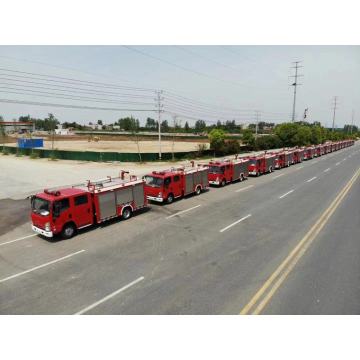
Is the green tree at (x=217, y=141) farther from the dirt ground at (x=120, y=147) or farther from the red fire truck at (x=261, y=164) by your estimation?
the red fire truck at (x=261, y=164)

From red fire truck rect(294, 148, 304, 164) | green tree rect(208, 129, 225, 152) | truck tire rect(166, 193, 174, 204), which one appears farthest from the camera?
green tree rect(208, 129, 225, 152)

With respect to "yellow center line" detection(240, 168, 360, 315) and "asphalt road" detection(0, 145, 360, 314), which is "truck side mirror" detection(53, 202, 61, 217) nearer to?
"asphalt road" detection(0, 145, 360, 314)

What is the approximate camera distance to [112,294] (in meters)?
9.98

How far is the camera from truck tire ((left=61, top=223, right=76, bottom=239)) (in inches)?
594

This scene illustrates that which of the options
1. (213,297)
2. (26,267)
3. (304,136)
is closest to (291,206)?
(213,297)

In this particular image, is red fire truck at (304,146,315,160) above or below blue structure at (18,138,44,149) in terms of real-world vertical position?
below

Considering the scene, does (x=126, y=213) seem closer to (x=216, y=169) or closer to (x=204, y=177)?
(x=204, y=177)

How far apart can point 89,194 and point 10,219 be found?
6.47m

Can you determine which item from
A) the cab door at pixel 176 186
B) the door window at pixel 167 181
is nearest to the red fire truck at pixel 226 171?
the cab door at pixel 176 186

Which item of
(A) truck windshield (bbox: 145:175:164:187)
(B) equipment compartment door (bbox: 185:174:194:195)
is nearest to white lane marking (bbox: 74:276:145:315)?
(A) truck windshield (bbox: 145:175:164:187)

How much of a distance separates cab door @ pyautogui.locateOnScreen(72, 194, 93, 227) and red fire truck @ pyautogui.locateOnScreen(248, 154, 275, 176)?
2392 cm

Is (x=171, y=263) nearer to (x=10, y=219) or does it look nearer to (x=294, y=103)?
(x=10, y=219)

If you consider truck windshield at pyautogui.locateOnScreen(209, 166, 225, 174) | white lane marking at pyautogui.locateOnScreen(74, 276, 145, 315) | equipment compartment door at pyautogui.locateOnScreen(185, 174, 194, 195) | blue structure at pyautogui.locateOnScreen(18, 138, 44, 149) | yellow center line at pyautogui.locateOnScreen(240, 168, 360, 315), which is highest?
blue structure at pyautogui.locateOnScreen(18, 138, 44, 149)

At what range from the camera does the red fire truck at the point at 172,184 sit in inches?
864
